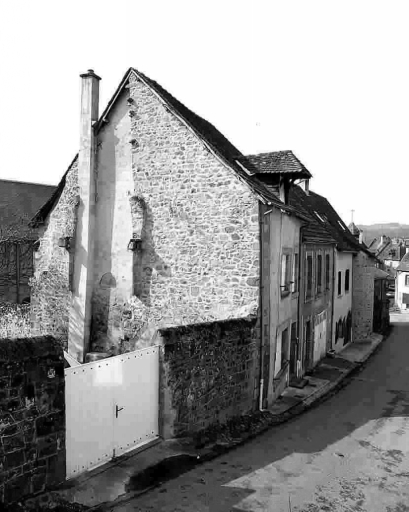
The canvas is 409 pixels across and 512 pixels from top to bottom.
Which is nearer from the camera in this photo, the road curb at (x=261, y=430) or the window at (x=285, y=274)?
the road curb at (x=261, y=430)

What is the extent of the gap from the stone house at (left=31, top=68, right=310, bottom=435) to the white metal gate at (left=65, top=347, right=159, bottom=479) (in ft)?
7.41

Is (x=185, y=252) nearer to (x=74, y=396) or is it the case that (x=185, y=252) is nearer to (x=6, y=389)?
(x=74, y=396)

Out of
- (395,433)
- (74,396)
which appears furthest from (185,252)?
(395,433)

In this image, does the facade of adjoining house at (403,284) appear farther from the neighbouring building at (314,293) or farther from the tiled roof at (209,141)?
the tiled roof at (209,141)

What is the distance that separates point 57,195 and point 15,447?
34.2ft

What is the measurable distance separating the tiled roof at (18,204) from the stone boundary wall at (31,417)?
24709 mm

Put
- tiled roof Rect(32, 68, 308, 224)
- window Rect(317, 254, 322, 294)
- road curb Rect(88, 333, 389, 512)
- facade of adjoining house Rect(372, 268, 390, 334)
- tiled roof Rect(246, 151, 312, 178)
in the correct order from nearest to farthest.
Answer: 1. road curb Rect(88, 333, 389, 512)
2. tiled roof Rect(32, 68, 308, 224)
3. tiled roof Rect(246, 151, 312, 178)
4. window Rect(317, 254, 322, 294)
5. facade of adjoining house Rect(372, 268, 390, 334)

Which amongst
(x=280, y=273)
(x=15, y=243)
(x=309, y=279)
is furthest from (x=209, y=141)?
(x=15, y=243)

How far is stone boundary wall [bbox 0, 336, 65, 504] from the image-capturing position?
6117mm

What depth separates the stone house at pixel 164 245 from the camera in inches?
472

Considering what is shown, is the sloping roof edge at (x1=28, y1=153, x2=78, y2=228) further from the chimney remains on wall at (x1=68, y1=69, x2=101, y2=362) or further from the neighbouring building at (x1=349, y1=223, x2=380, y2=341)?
the neighbouring building at (x1=349, y1=223, x2=380, y2=341)

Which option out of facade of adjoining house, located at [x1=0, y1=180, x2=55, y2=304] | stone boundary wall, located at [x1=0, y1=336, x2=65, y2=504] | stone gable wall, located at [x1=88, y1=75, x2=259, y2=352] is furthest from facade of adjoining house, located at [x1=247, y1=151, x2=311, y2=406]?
facade of adjoining house, located at [x1=0, y1=180, x2=55, y2=304]

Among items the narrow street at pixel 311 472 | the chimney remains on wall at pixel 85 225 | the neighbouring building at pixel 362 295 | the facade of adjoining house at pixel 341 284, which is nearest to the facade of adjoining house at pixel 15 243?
the chimney remains on wall at pixel 85 225

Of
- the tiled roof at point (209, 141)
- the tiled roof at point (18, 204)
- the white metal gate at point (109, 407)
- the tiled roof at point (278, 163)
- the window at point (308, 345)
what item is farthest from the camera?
the tiled roof at point (18, 204)
